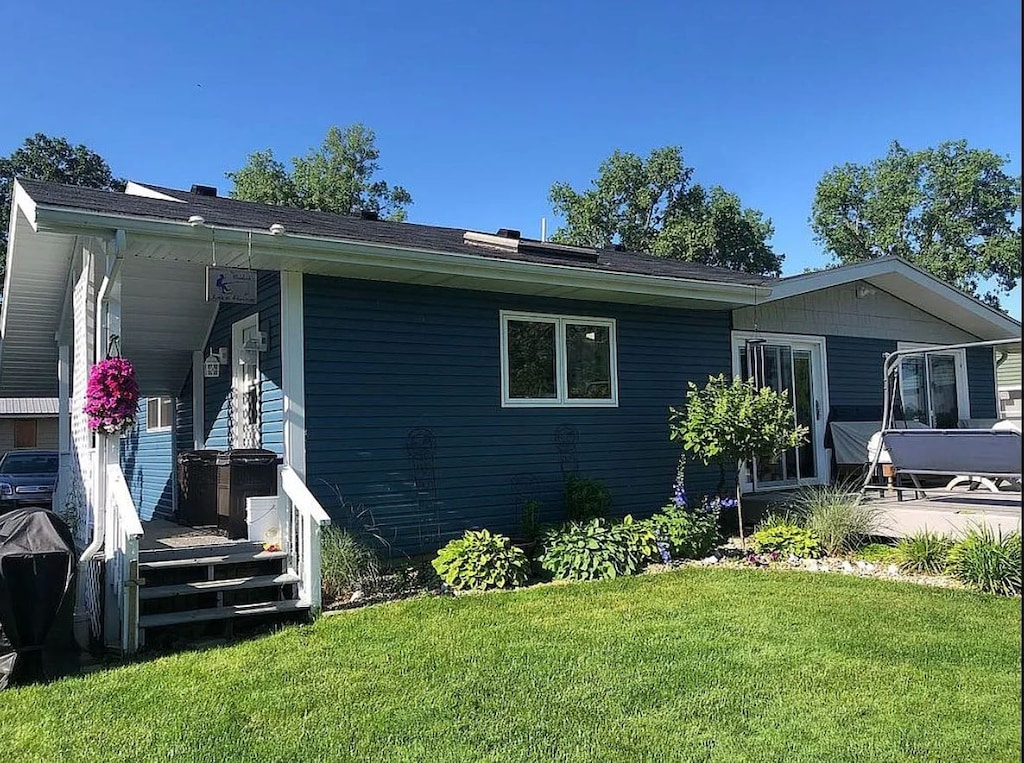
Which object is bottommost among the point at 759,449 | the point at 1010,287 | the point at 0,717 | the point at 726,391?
the point at 0,717

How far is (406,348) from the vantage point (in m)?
7.02

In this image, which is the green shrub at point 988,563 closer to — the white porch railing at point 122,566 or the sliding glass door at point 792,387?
the sliding glass door at point 792,387

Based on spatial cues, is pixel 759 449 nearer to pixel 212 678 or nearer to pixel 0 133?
pixel 212 678

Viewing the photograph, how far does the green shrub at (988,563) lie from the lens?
569 cm

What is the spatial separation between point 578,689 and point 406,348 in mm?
3862

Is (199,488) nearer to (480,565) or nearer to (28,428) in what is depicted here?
(480,565)

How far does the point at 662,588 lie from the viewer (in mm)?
6004

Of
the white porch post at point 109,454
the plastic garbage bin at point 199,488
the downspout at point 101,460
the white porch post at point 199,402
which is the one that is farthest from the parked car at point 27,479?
the white porch post at point 109,454

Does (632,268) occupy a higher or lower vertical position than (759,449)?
higher

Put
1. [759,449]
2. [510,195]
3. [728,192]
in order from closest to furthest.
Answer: [759,449], [510,195], [728,192]

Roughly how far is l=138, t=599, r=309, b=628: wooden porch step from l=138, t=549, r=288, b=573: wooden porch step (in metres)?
0.32

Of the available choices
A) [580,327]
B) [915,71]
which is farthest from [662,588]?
[915,71]

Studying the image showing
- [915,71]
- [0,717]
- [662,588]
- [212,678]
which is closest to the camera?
[0,717]

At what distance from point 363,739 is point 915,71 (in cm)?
1286
